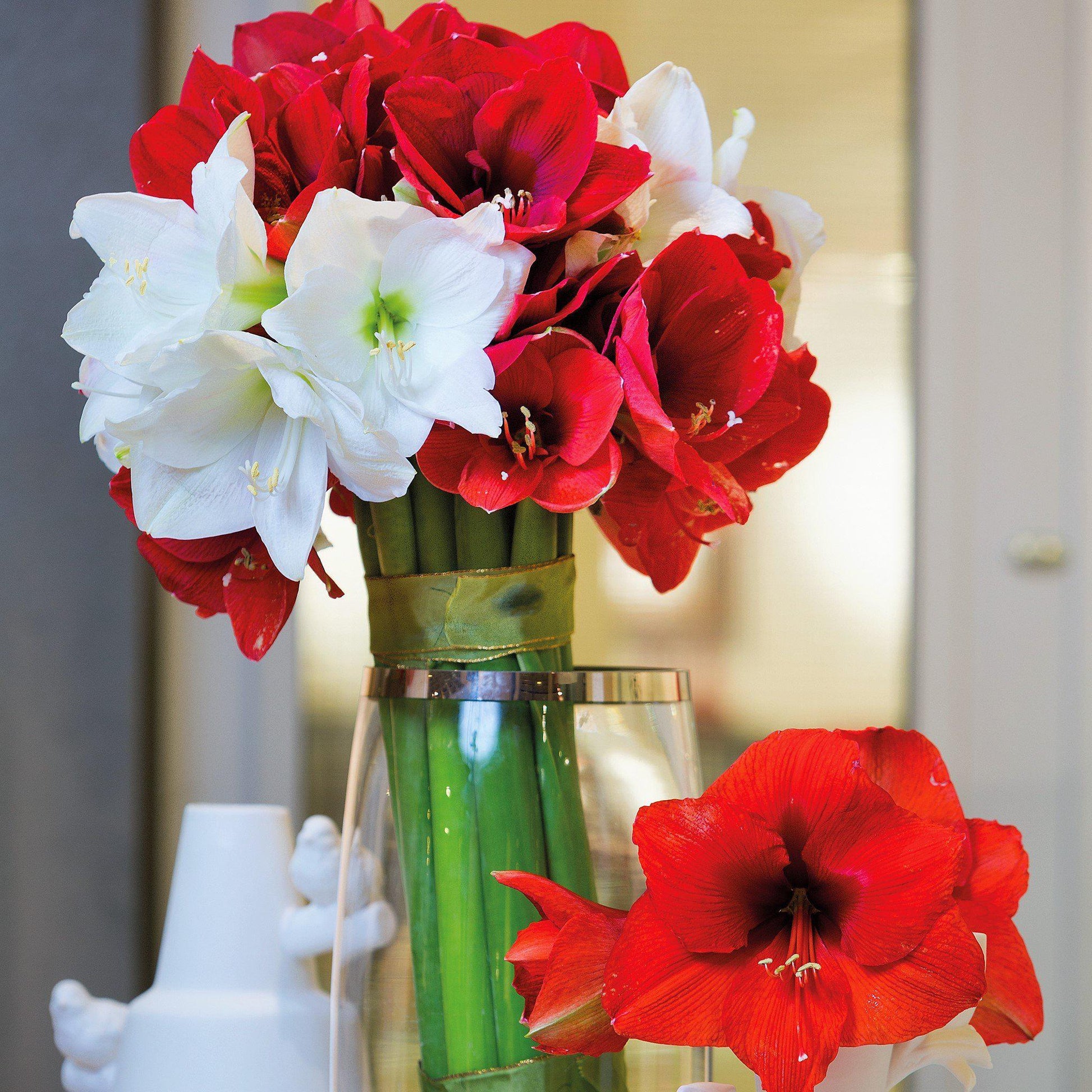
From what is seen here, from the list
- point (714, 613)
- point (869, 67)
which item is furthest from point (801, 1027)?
point (869, 67)

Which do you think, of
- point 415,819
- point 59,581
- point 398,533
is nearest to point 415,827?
point 415,819

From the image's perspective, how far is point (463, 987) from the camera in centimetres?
41

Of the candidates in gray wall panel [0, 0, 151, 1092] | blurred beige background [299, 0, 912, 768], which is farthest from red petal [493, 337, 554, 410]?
blurred beige background [299, 0, 912, 768]

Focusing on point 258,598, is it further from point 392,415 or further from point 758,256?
point 758,256

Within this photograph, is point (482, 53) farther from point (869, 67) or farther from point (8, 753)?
point (869, 67)

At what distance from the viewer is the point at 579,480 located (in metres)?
0.40

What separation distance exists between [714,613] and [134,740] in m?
0.67

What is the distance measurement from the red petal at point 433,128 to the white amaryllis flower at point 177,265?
2.1 inches

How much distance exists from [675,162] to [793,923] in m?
0.29

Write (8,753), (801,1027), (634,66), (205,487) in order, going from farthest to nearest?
1. (634,66)
2. (8,753)
3. (205,487)
4. (801,1027)

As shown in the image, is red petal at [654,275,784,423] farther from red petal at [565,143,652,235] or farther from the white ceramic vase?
the white ceramic vase

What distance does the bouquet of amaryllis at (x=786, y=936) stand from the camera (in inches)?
12.3

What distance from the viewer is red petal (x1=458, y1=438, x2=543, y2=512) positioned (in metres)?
0.39

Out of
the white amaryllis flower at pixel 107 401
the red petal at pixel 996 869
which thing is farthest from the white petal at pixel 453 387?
the red petal at pixel 996 869
